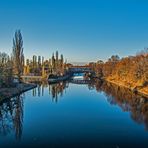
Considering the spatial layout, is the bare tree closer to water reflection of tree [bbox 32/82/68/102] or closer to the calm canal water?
water reflection of tree [bbox 32/82/68/102]

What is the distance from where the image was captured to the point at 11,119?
18984mm

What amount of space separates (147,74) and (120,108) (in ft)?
49.6

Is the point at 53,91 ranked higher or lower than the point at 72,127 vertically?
higher

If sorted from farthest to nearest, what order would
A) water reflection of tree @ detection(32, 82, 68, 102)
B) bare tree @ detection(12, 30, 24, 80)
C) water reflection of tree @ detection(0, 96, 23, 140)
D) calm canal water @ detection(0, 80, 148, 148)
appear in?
1. bare tree @ detection(12, 30, 24, 80)
2. water reflection of tree @ detection(32, 82, 68, 102)
3. water reflection of tree @ detection(0, 96, 23, 140)
4. calm canal water @ detection(0, 80, 148, 148)

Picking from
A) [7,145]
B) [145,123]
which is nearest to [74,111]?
[145,123]

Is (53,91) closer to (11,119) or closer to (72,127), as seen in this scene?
(11,119)

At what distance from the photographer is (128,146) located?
13086mm

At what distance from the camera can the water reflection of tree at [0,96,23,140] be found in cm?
1575

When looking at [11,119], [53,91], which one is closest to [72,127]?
[11,119]

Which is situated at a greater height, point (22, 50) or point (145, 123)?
point (22, 50)

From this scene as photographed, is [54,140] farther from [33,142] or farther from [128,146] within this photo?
[128,146]

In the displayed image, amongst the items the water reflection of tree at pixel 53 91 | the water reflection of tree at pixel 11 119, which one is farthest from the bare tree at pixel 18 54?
the water reflection of tree at pixel 11 119

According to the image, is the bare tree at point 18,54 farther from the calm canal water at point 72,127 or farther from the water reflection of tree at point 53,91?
the calm canal water at point 72,127

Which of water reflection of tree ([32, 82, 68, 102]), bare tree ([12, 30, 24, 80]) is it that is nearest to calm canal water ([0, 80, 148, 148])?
water reflection of tree ([32, 82, 68, 102])
